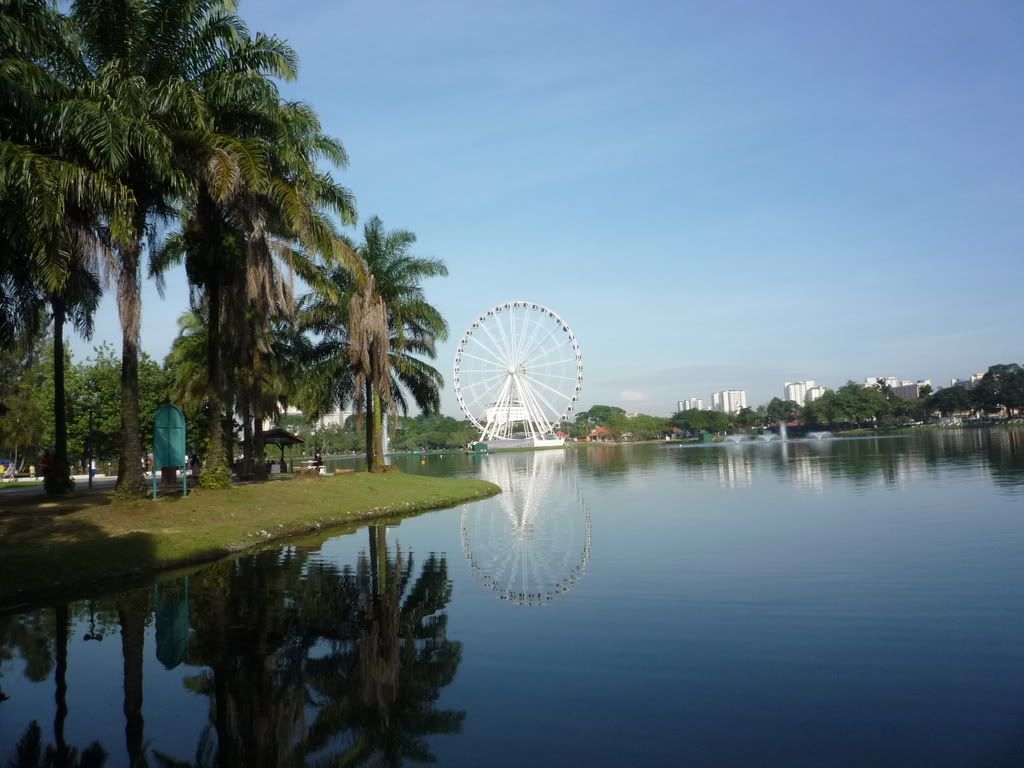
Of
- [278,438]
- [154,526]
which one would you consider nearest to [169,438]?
[154,526]

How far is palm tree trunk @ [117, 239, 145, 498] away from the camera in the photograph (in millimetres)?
22156

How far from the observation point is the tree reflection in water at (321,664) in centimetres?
725

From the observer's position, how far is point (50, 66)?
21.6 meters

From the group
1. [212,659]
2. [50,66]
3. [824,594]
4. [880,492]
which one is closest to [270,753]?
[212,659]

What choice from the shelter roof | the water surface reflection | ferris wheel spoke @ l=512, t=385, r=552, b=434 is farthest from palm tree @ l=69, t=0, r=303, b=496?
ferris wheel spoke @ l=512, t=385, r=552, b=434

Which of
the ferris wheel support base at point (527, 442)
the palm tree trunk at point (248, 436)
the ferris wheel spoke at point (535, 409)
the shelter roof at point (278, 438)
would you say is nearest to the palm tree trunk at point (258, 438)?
the palm tree trunk at point (248, 436)

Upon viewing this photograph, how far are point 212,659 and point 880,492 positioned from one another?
25.8 m

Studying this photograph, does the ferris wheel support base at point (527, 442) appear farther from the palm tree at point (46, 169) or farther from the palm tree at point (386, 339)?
the palm tree at point (46, 169)

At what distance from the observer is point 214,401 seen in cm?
2694

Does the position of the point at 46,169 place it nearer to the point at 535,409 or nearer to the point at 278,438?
the point at 278,438

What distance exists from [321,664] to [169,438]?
696 inches

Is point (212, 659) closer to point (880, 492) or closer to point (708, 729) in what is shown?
point (708, 729)

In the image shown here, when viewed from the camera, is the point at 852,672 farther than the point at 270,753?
Yes

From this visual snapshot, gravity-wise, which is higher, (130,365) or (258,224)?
(258,224)
